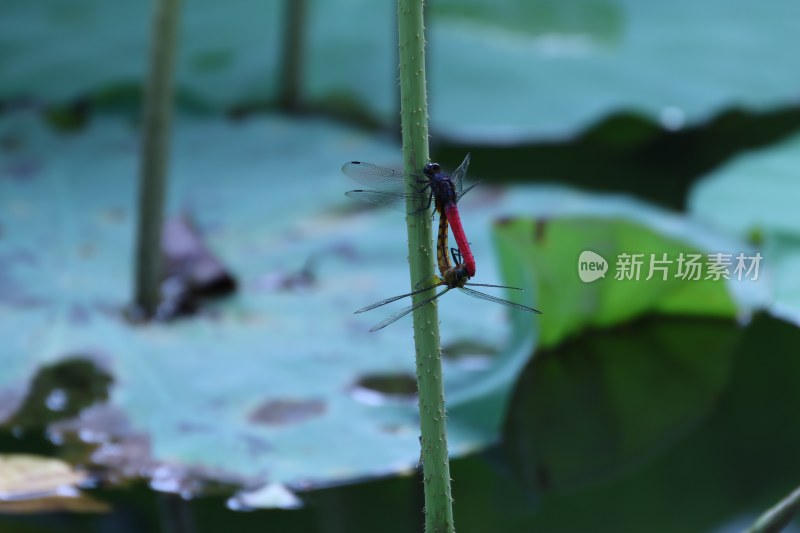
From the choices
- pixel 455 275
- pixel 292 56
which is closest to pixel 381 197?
pixel 455 275

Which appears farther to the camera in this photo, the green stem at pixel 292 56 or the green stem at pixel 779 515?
the green stem at pixel 292 56

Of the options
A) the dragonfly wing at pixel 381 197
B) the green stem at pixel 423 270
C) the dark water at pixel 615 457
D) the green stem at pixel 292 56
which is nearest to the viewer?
the green stem at pixel 423 270

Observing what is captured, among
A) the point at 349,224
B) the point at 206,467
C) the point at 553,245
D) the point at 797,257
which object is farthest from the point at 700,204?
the point at 206,467

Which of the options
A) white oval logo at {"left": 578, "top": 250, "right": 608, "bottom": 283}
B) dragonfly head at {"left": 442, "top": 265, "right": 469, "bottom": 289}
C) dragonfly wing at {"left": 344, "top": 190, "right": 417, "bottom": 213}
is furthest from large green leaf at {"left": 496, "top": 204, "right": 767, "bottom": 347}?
dragonfly head at {"left": 442, "top": 265, "right": 469, "bottom": 289}

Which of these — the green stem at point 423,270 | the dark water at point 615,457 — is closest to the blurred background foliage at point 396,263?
the dark water at point 615,457

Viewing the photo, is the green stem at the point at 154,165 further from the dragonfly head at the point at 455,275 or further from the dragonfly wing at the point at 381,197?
the dragonfly head at the point at 455,275

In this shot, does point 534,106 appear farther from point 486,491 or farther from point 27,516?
point 27,516

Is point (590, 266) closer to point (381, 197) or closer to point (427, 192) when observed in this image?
point (381, 197)

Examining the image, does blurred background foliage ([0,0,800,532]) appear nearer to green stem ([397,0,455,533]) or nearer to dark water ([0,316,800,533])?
dark water ([0,316,800,533])
